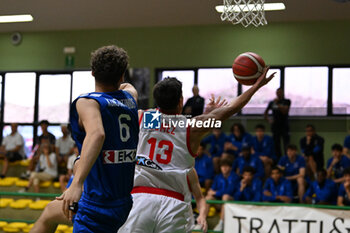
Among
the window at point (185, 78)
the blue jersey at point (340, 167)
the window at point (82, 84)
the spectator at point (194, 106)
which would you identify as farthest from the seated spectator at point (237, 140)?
the window at point (82, 84)

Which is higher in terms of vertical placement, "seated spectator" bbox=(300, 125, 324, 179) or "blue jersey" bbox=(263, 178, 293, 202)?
"seated spectator" bbox=(300, 125, 324, 179)

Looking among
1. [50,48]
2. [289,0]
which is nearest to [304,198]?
[289,0]

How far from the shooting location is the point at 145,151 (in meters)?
4.19

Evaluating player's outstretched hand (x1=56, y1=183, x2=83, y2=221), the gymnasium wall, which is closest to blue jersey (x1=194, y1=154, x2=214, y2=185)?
the gymnasium wall

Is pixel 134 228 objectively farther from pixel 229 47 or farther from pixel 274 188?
pixel 229 47

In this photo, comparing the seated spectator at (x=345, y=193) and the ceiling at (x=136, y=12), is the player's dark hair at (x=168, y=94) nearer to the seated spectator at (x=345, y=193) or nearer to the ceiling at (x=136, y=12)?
the seated spectator at (x=345, y=193)

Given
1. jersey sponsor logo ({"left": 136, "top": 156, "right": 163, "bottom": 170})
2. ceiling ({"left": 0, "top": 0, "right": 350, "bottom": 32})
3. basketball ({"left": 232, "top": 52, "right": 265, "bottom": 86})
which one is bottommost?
jersey sponsor logo ({"left": 136, "top": 156, "right": 163, "bottom": 170})

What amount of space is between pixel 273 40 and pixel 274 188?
451 cm

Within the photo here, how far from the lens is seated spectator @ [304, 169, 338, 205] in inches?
359

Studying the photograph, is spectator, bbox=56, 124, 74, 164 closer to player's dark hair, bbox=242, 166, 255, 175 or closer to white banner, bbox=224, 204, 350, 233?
player's dark hair, bbox=242, 166, 255, 175

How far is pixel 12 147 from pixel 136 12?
4323 millimetres

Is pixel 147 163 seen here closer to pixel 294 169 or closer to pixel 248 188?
pixel 248 188

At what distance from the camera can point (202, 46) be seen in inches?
532

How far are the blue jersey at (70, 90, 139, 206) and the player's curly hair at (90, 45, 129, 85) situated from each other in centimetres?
11
